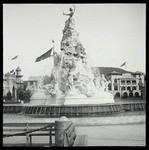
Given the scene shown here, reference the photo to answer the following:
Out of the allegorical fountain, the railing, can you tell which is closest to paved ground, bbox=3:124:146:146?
the railing

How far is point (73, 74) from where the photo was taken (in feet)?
71.4

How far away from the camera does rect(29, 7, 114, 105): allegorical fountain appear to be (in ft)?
67.5

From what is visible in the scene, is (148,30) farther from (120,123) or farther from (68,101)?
(68,101)

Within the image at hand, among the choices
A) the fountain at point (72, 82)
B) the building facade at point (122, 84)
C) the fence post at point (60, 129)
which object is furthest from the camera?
the building facade at point (122, 84)

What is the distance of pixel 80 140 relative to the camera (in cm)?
862

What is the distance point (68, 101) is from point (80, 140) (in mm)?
10642

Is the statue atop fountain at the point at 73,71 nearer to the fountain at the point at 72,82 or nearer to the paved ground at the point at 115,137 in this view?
the fountain at the point at 72,82

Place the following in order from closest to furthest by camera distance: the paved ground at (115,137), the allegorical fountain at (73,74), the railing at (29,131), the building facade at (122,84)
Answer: the railing at (29,131)
the paved ground at (115,137)
the allegorical fountain at (73,74)
the building facade at (122,84)

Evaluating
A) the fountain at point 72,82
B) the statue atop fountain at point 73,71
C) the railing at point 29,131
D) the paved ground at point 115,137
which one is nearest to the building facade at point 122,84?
the fountain at point 72,82

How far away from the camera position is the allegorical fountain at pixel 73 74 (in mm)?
20562

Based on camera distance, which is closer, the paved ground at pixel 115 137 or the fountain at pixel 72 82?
the paved ground at pixel 115 137

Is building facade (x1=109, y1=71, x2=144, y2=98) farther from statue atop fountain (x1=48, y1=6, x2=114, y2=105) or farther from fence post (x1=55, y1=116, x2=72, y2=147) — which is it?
fence post (x1=55, y1=116, x2=72, y2=147)

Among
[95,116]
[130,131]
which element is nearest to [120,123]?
[95,116]

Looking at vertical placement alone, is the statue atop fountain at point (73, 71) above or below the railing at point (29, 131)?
above
